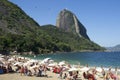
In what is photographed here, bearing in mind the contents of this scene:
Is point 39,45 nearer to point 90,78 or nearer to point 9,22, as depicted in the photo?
point 9,22

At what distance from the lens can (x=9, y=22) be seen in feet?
630

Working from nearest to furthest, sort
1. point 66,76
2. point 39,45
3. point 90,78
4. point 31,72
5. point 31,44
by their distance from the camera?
1. point 90,78
2. point 66,76
3. point 31,72
4. point 31,44
5. point 39,45

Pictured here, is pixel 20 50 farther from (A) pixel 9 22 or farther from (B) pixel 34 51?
(A) pixel 9 22

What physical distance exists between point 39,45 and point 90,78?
130190mm

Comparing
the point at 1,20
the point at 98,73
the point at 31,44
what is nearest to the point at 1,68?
the point at 98,73

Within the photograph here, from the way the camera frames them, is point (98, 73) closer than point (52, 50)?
Yes

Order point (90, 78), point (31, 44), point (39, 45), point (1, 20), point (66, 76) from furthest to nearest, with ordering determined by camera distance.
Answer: point (1, 20) < point (39, 45) < point (31, 44) < point (66, 76) < point (90, 78)

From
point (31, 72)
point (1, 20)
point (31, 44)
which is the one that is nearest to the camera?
point (31, 72)

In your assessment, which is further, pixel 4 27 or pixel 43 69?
pixel 4 27

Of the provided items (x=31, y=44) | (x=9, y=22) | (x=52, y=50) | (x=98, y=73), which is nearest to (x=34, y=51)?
(x=31, y=44)

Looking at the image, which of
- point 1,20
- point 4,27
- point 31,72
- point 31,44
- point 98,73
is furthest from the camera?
point 1,20

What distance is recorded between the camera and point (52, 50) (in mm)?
177750

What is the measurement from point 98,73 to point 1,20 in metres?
158

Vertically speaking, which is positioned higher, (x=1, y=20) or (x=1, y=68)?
(x=1, y=20)
